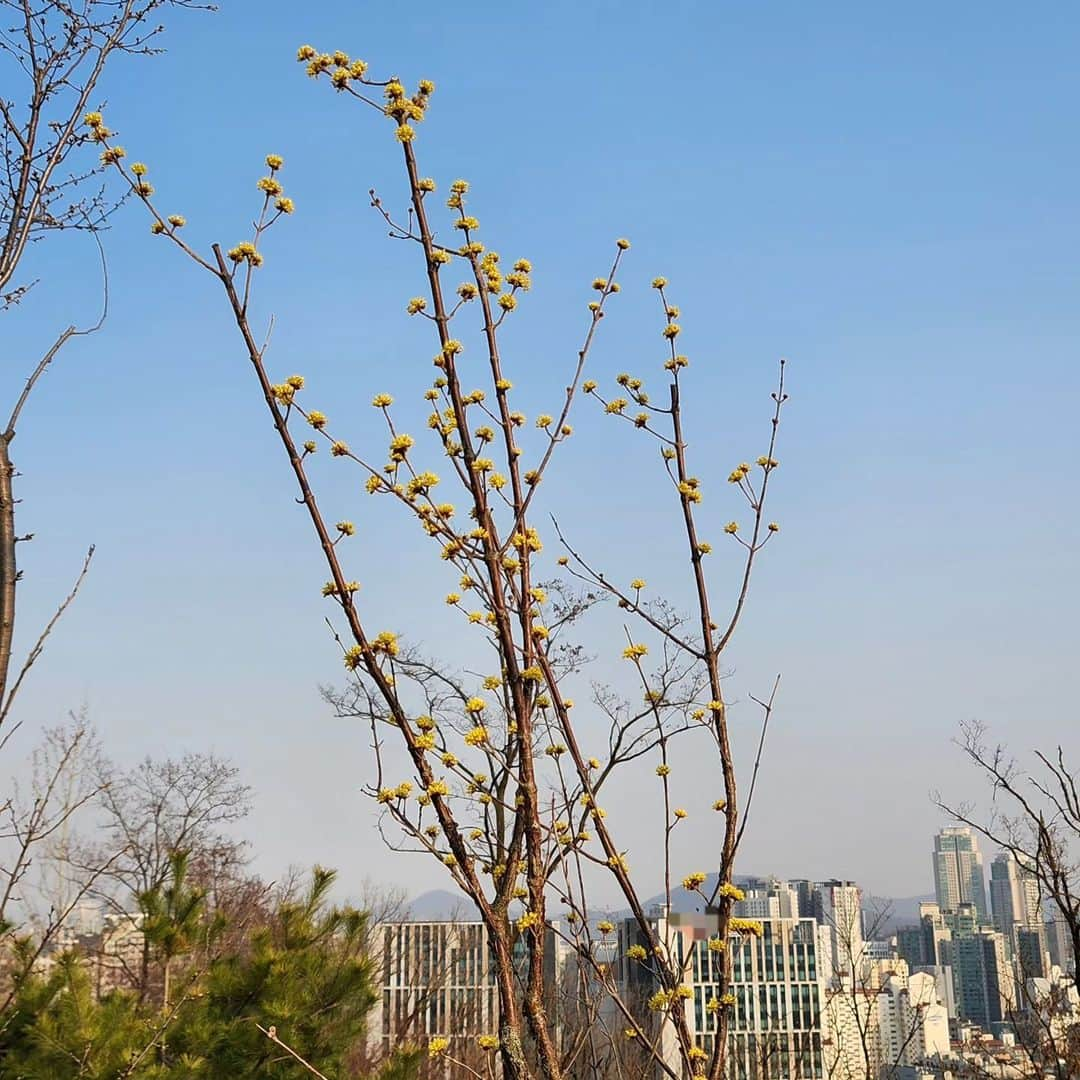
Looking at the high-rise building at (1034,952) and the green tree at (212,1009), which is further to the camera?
the high-rise building at (1034,952)

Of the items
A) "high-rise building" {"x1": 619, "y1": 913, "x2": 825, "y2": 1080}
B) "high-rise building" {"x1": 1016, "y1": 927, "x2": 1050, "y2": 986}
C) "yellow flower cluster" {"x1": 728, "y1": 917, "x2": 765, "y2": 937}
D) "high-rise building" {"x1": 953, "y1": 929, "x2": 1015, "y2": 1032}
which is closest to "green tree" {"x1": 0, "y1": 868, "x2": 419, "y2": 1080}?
"high-rise building" {"x1": 619, "y1": 913, "x2": 825, "y2": 1080}

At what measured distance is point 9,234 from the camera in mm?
2172

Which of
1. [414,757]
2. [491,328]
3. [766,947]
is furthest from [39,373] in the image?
[766,947]

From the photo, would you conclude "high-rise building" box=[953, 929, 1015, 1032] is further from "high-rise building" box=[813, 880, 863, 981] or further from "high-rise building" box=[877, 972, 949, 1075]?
"high-rise building" box=[813, 880, 863, 981]

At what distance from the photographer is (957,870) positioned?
100ft

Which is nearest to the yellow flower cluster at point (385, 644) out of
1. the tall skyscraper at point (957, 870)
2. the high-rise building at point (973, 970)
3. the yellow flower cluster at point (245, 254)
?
the yellow flower cluster at point (245, 254)

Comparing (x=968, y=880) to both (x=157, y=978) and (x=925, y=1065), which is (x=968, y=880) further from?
(x=157, y=978)

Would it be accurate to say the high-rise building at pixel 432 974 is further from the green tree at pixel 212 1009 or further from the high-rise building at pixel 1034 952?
the green tree at pixel 212 1009

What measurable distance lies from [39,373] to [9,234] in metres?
0.35

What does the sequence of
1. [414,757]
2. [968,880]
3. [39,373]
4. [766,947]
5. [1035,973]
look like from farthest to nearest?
1. [968,880]
2. [766,947]
3. [1035,973]
4. [39,373]
5. [414,757]

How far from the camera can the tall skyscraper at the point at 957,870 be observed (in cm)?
2878

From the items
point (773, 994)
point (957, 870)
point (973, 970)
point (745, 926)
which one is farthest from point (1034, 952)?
point (957, 870)

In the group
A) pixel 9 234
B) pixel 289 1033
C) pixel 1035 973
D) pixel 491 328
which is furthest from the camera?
pixel 1035 973

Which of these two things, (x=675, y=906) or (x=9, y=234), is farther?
(x=9, y=234)
